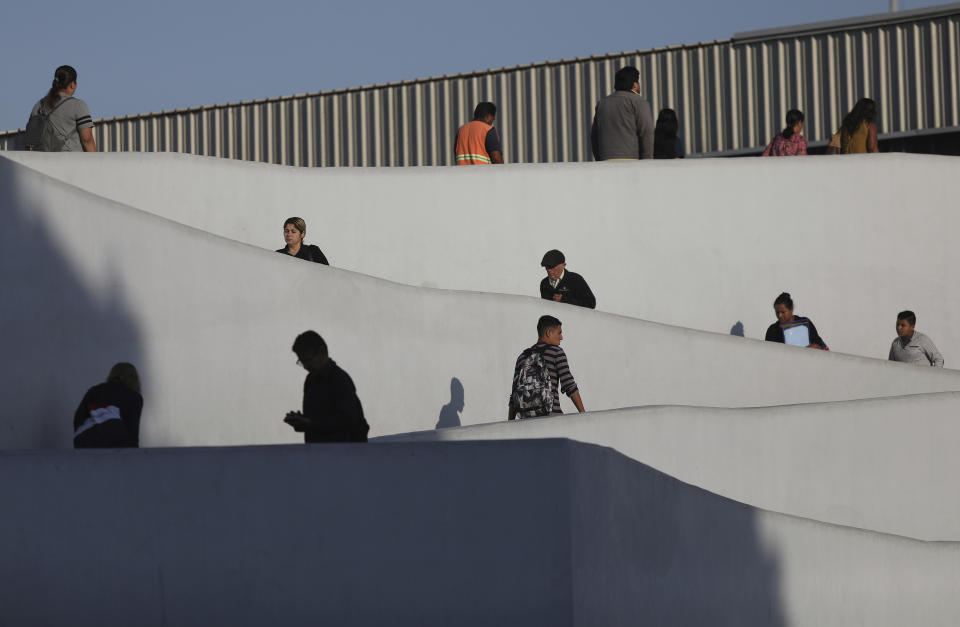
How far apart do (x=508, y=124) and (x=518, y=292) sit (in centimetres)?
532

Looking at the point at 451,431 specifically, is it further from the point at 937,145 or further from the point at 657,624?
the point at 937,145

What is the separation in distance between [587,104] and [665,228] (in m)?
4.51

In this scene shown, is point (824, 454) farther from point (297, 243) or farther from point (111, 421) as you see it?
point (111, 421)

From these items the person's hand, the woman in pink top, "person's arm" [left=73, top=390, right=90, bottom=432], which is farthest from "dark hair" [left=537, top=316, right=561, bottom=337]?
the woman in pink top

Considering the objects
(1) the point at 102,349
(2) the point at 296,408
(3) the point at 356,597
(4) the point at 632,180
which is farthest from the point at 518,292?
(3) the point at 356,597

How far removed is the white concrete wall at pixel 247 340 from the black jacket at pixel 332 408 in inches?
90.8

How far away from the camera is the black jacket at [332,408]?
6012mm

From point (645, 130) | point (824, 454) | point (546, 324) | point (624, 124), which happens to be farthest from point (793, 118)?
point (546, 324)

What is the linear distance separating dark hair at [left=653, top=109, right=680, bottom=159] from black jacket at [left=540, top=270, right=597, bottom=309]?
12.0 ft

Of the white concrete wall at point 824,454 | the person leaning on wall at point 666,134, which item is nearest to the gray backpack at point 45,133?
the person leaning on wall at point 666,134

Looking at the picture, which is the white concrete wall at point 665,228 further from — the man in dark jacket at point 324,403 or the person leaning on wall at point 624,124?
the man in dark jacket at point 324,403

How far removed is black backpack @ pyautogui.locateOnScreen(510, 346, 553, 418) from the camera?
25.8 ft

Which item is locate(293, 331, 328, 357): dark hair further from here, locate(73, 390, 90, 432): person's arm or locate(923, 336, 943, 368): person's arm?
locate(923, 336, 943, 368): person's arm

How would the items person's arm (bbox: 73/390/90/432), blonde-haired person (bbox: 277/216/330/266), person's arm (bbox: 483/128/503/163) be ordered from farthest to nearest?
person's arm (bbox: 483/128/503/163), blonde-haired person (bbox: 277/216/330/266), person's arm (bbox: 73/390/90/432)
